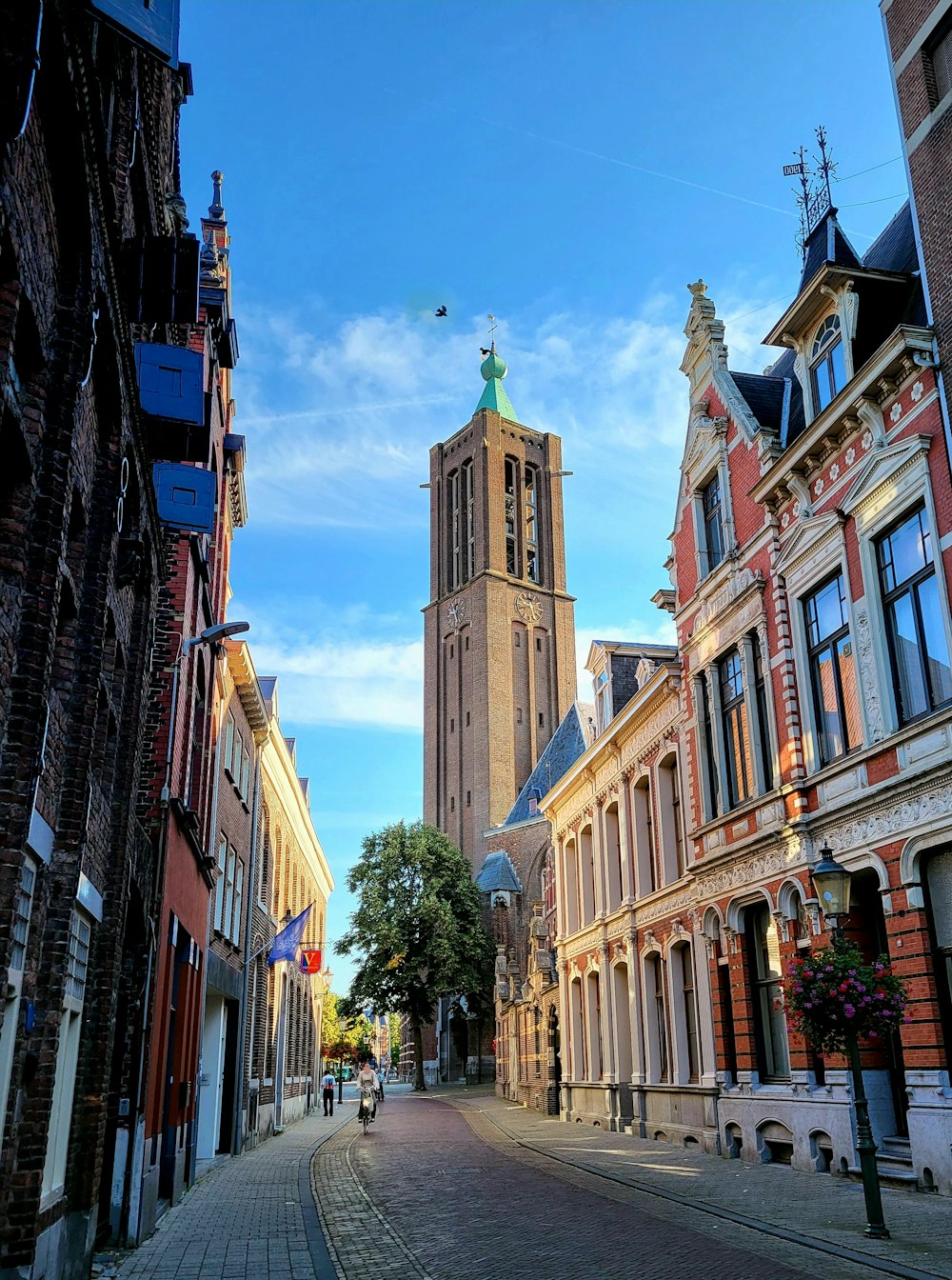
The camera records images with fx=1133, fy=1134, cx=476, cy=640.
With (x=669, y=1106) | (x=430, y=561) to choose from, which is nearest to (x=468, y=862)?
(x=430, y=561)

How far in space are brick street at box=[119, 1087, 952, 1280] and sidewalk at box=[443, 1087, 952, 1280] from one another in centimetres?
3

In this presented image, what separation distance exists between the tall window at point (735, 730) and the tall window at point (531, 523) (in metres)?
60.7

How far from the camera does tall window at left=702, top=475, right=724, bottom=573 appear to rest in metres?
22.2

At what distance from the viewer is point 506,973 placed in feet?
165

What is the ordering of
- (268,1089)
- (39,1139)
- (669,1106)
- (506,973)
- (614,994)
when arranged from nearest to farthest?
(39,1139), (669,1106), (614,994), (268,1089), (506,973)

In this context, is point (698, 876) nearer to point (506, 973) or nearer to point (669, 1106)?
point (669, 1106)

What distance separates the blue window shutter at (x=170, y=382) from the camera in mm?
11555

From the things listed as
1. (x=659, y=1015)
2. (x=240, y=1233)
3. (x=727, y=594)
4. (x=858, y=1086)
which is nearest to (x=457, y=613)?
(x=659, y=1015)

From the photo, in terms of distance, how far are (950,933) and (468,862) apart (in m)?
55.9

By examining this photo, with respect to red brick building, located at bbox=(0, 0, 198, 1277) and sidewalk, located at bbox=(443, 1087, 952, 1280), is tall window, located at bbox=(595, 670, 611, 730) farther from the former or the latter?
red brick building, located at bbox=(0, 0, 198, 1277)

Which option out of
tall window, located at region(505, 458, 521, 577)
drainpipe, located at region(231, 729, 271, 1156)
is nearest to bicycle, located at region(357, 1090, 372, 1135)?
drainpipe, located at region(231, 729, 271, 1156)

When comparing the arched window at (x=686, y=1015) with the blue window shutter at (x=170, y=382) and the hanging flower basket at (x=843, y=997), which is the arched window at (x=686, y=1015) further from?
the blue window shutter at (x=170, y=382)

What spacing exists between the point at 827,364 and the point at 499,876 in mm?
52775

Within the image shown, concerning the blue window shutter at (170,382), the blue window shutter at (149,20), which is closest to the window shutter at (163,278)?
the blue window shutter at (170,382)
